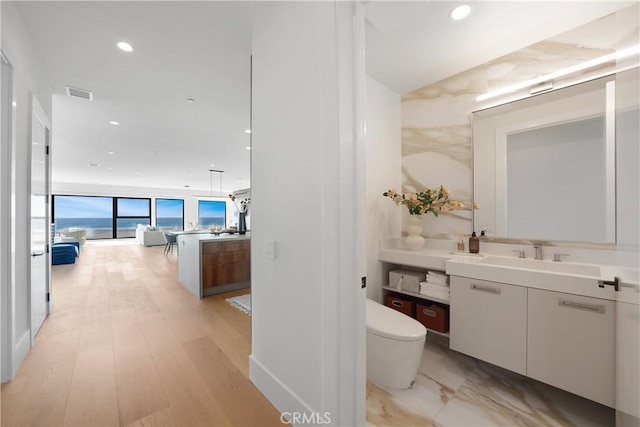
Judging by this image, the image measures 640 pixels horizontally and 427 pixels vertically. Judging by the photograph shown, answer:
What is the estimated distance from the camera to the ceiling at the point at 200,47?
1721 mm

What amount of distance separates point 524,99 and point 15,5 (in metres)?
3.78

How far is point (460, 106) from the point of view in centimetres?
235

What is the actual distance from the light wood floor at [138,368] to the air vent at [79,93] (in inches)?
100

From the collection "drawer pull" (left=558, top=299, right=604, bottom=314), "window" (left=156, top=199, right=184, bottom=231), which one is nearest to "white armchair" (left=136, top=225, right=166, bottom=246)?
"window" (left=156, top=199, right=184, bottom=231)

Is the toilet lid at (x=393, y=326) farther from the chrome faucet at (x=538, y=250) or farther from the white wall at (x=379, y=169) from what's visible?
the chrome faucet at (x=538, y=250)

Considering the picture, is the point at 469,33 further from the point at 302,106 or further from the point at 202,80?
the point at 202,80

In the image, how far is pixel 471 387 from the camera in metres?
1.72

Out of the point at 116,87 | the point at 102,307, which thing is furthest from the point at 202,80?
the point at 102,307

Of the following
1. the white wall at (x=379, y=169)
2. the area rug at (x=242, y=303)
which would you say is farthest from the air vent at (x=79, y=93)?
the white wall at (x=379, y=169)

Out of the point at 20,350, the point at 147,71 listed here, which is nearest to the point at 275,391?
the point at 20,350

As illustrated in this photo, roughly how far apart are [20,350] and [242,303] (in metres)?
1.89

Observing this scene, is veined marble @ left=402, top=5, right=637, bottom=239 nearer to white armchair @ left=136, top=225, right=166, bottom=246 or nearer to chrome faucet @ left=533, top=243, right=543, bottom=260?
chrome faucet @ left=533, top=243, right=543, bottom=260

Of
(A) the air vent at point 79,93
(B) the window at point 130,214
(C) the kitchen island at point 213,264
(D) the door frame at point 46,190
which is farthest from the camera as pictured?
(B) the window at point 130,214

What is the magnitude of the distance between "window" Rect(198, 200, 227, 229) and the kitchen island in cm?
908
